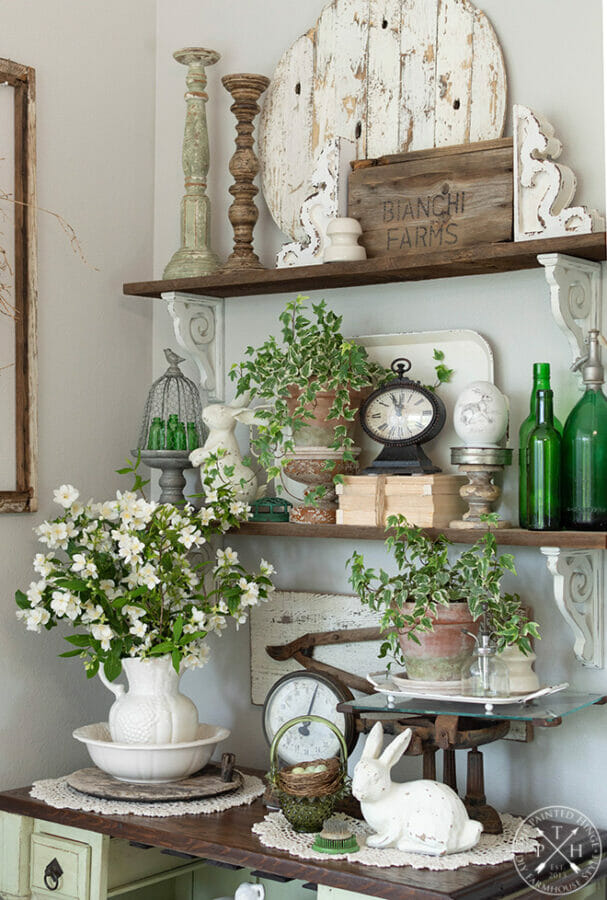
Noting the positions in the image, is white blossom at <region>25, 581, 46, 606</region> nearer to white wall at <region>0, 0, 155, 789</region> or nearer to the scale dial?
white wall at <region>0, 0, 155, 789</region>

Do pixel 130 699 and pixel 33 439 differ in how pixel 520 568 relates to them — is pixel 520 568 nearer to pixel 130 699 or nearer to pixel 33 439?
pixel 130 699

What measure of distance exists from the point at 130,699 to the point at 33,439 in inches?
23.7

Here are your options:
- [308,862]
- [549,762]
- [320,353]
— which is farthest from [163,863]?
[320,353]

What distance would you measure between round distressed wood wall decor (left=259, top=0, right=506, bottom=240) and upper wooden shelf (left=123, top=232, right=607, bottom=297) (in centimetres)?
19

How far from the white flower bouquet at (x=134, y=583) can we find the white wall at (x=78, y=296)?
0.66 feet

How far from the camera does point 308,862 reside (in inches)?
73.3

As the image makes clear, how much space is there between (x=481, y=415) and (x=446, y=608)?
Result: 0.35m

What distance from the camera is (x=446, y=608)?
6.69 ft

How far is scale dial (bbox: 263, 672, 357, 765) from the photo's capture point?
221cm

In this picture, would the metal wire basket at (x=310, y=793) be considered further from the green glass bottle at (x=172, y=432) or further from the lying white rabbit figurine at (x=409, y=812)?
the green glass bottle at (x=172, y=432)

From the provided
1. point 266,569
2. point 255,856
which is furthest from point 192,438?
point 255,856

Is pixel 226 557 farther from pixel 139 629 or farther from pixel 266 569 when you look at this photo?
pixel 139 629

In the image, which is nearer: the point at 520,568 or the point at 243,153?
the point at 520,568

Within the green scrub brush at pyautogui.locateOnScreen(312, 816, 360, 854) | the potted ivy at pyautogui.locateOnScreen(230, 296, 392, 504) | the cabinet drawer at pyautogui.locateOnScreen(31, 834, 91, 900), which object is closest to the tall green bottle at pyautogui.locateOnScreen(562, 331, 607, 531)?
the potted ivy at pyautogui.locateOnScreen(230, 296, 392, 504)
